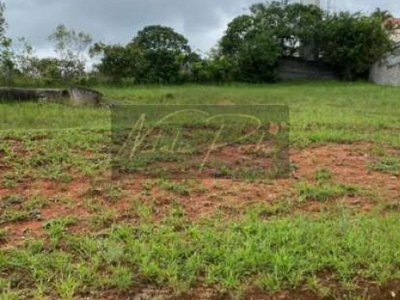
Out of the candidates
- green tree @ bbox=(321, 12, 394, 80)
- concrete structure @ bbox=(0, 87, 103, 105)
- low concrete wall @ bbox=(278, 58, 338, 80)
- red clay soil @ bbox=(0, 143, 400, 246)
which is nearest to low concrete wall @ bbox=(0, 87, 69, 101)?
concrete structure @ bbox=(0, 87, 103, 105)

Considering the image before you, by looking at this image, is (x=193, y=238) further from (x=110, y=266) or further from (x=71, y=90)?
(x=71, y=90)

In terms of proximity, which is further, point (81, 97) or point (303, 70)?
point (303, 70)

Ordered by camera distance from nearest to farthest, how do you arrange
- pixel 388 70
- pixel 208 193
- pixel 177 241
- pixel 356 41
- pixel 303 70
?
pixel 177 241 → pixel 208 193 → pixel 388 70 → pixel 356 41 → pixel 303 70

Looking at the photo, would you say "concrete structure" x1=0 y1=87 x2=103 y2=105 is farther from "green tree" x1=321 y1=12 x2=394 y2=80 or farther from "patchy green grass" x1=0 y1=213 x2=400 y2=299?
"green tree" x1=321 y1=12 x2=394 y2=80

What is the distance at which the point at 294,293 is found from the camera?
1948mm

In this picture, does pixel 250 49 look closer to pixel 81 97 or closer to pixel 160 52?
pixel 160 52

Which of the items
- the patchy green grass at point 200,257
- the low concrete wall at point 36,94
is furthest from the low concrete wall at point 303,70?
the patchy green grass at point 200,257

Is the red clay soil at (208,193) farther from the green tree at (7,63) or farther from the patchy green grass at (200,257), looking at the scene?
the green tree at (7,63)

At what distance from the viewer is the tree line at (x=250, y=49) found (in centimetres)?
1226

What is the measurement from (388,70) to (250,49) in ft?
12.5

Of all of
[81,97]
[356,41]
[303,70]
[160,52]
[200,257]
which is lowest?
[200,257]

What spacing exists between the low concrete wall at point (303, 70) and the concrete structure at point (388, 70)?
118 cm

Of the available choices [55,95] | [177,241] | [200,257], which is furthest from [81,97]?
[200,257]

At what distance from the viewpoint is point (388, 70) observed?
43.5ft
